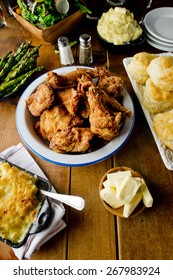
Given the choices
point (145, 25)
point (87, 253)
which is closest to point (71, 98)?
point (87, 253)

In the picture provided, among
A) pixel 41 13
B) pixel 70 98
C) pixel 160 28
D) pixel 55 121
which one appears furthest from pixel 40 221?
pixel 160 28

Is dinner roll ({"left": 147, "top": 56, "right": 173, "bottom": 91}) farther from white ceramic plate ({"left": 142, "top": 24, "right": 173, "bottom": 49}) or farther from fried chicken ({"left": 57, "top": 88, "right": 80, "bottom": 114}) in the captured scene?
white ceramic plate ({"left": 142, "top": 24, "right": 173, "bottom": 49})

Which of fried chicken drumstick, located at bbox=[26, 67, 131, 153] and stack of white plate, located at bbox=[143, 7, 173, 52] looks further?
stack of white plate, located at bbox=[143, 7, 173, 52]

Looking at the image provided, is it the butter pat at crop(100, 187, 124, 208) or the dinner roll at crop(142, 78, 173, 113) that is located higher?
the dinner roll at crop(142, 78, 173, 113)

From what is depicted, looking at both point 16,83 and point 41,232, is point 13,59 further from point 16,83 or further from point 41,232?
point 41,232

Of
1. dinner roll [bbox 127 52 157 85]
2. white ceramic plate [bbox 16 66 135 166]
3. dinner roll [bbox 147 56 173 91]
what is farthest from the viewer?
dinner roll [bbox 127 52 157 85]

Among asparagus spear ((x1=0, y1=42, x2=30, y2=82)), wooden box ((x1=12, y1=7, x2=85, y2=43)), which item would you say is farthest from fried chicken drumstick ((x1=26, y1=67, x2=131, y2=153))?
wooden box ((x1=12, y1=7, x2=85, y2=43))
